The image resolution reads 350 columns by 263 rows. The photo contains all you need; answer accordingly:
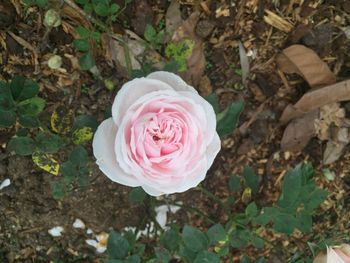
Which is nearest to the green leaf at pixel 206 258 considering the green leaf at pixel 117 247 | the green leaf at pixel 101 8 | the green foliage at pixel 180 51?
the green leaf at pixel 117 247

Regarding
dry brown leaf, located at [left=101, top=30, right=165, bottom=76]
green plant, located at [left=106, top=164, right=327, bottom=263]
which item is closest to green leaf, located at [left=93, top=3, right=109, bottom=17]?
dry brown leaf, located at [left=101, top=30, right=165, bottom=76]

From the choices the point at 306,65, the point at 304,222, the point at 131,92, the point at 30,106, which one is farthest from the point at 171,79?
the point at 306,65

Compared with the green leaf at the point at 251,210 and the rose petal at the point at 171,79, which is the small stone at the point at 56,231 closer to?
the green leaf at the point at 251,210

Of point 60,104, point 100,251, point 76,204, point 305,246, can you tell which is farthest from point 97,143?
point 305,246

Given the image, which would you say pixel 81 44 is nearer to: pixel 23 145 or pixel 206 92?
pixel 23 145

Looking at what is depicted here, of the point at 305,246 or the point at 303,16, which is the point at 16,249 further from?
the point at 303,16
